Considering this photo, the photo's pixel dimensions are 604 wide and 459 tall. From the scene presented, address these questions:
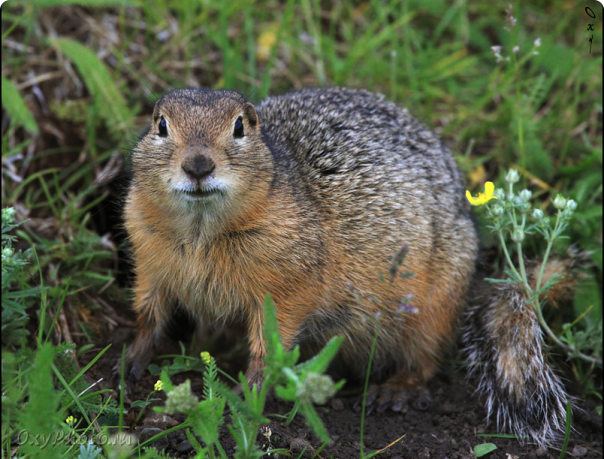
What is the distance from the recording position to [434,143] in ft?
19.8

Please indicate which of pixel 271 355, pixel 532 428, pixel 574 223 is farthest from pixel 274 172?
pixel 574 223

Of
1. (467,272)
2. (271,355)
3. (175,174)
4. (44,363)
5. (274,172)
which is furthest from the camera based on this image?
(467,272)

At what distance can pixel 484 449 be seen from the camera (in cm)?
466

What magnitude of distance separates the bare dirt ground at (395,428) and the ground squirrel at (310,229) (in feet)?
0.64

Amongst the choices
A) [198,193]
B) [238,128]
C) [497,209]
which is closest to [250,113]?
[238,128]

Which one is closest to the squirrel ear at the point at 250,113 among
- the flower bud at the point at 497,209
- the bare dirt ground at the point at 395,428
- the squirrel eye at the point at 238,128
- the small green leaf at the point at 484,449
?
the squirrel eye at the point at 238,128

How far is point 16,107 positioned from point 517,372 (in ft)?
16.2

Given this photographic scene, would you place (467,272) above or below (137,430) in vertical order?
above

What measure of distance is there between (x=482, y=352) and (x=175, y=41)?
16.0ft

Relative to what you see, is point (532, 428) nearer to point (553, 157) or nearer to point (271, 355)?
point (271, 355)

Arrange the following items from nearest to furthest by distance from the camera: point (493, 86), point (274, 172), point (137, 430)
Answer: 1. point (137, 430)
2. point (274, 172)
3. point (493, 86)

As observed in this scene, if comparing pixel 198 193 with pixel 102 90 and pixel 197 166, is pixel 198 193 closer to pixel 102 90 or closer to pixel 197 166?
pixel 197 166

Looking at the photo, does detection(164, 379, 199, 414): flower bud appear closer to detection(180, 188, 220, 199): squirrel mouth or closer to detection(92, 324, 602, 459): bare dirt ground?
detection(92, 324, 602, 459): bare dirt ground

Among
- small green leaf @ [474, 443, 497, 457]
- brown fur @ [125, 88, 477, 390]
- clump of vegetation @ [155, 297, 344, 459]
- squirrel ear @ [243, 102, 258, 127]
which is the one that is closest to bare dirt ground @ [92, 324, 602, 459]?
small green leaf @ [474, 443, 497, 457]
